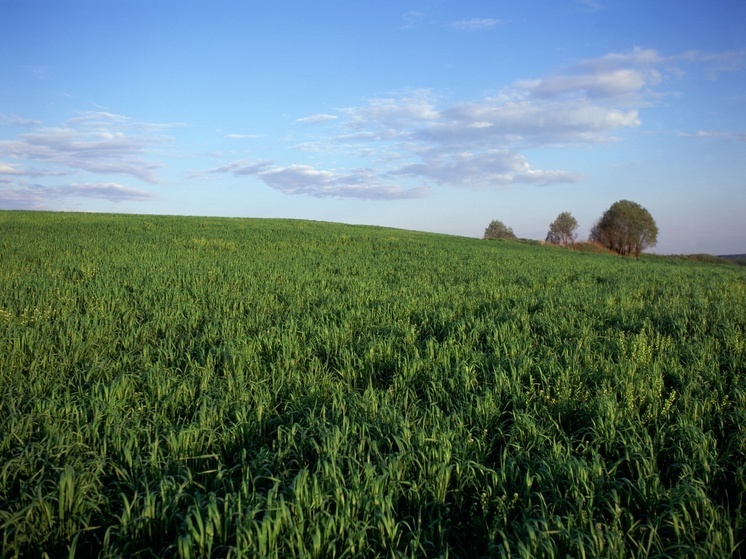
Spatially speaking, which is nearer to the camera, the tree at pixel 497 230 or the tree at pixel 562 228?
the tree at pixel 562 228

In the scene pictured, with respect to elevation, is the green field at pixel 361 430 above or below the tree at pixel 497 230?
below

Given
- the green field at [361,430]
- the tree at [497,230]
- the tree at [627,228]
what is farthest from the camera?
the tree at [497,230]

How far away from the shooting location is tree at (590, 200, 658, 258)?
7031 cm

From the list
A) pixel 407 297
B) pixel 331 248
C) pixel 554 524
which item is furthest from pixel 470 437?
pixel 331 248

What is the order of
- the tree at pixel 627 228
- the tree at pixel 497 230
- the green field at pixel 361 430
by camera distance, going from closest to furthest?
1. the green field at pixel 361 430
2. the tree at pixel 627 228
3. the tree at pixel 497 230

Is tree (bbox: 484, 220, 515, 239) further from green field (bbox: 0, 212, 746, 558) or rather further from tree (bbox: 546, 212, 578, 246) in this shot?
green field (bbox: 0, 212, 746, 558)

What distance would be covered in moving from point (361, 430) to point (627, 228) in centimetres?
7673

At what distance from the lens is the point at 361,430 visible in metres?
4.39

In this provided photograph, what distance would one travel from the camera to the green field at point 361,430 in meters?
3.14

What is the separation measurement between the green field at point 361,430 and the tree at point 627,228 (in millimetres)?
67415

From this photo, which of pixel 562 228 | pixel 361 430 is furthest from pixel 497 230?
pixel 361 430

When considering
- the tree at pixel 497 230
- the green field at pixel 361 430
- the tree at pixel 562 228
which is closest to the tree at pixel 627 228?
the tree at pixel 562 228

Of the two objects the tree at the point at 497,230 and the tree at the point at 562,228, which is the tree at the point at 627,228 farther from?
the tree at the point at 497,230

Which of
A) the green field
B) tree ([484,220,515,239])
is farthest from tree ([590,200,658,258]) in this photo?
the green field
